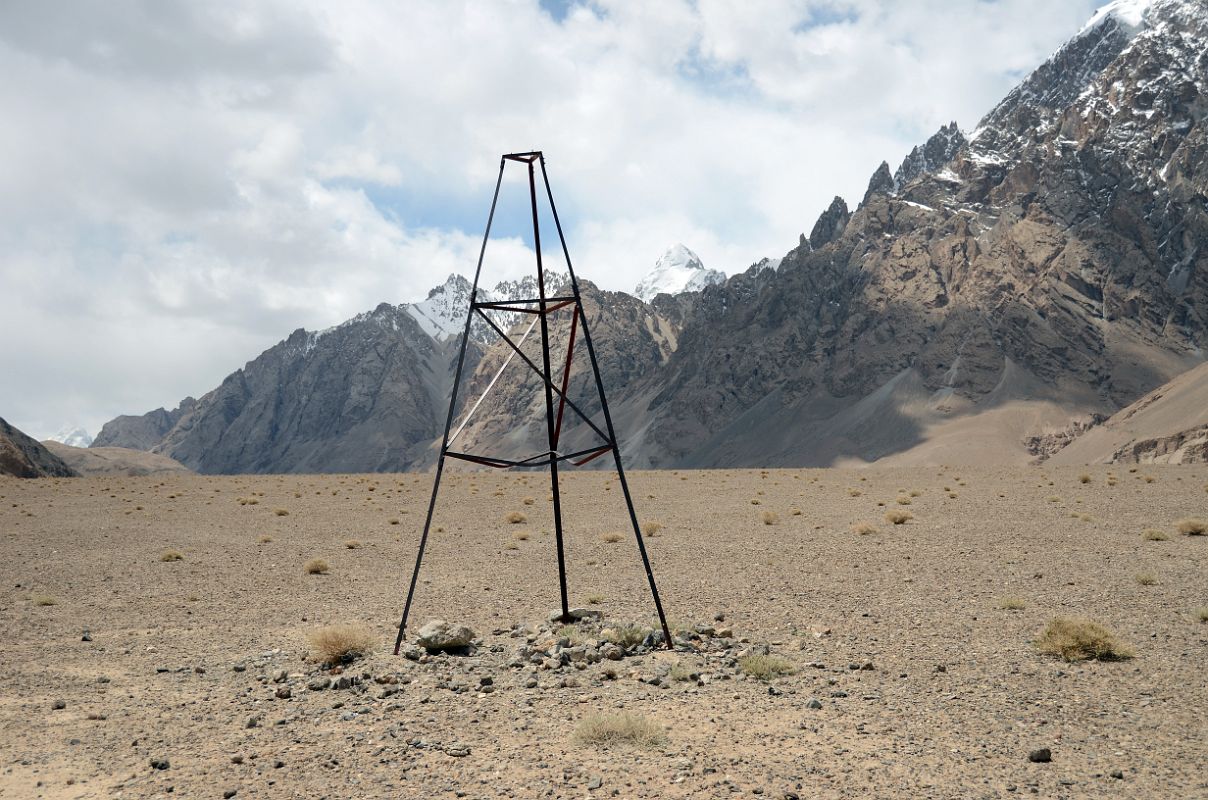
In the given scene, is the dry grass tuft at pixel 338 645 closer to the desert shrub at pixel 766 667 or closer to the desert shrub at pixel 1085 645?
the desert shrub at pixel 766 667

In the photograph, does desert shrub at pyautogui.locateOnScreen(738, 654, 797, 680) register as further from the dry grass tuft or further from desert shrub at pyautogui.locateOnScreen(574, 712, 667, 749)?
the dry grass tuft

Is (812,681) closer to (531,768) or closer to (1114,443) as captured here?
(531,768)

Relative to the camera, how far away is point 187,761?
9594mm

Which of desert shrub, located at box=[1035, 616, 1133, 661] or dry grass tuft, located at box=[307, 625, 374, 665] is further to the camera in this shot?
dry grass tuft, located at box=[307, 625, 374, 665]

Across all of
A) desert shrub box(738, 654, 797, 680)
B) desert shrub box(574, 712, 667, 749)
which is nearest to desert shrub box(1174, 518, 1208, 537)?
desert shrub box(738, 654, 797, 680)

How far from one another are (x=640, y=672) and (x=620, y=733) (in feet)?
8.44

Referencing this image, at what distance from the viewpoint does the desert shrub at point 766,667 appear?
12.1 meters

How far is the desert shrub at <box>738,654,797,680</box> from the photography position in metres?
12.1

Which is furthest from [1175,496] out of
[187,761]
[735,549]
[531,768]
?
[187,761]

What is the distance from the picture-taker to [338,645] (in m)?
13.3

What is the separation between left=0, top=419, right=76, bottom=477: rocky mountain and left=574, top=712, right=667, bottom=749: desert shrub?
94.9 metres

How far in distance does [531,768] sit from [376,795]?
1605 millimetres

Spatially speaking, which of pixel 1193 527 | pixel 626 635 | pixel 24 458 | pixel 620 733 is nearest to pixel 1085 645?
Result: pixel 626 635

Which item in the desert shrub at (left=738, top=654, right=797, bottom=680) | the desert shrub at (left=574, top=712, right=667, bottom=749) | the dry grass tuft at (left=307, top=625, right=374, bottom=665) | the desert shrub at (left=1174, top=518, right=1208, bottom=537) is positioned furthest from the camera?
the desert shrub at (left=1174, top=518, right=1208, bottom=537)
